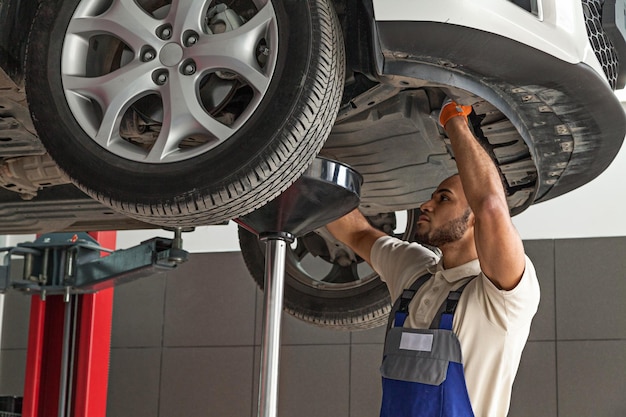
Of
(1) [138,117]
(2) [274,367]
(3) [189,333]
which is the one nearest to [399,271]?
(2) [274,367]

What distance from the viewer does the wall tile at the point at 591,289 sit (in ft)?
21.6

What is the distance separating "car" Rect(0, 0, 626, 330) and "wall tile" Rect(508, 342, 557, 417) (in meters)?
4.25

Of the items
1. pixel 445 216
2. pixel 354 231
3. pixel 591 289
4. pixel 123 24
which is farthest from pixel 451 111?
pixel 591 289

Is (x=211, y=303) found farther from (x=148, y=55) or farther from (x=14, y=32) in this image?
(x=148, y=55)

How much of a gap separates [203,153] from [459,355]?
1009 millimetres

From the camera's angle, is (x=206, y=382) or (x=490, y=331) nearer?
(x=490, y=331)

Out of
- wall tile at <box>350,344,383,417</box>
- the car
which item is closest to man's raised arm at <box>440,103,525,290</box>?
the car

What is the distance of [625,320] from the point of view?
654cm

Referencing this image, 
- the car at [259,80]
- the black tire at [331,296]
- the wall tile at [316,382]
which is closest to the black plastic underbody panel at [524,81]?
the car at [259,80]

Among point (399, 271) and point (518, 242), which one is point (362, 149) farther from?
point (518, 242)

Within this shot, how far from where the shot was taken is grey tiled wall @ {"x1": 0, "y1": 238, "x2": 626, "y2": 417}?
658 cm

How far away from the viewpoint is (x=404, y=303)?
2900mm

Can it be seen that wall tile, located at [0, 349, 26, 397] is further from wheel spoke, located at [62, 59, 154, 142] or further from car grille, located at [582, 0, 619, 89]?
car grille, located at [582, 0, 619, 89]

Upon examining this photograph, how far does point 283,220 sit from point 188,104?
61cm
